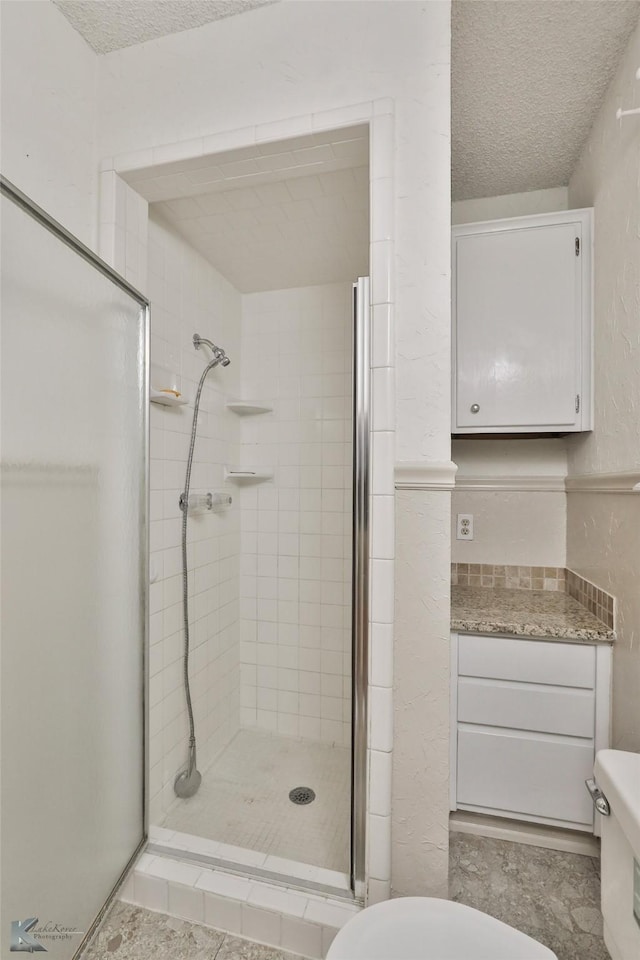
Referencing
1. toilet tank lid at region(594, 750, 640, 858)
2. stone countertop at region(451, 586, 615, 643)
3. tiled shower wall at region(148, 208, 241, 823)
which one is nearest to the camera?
toilet tank lid at region(594, 750, 640, 858)

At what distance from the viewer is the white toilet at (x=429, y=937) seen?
0.93 m

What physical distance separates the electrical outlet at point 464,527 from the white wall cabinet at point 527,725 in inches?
24.4

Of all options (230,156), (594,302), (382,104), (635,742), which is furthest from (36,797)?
(594,302)

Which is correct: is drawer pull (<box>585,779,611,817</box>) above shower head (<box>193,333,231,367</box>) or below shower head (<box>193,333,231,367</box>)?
below

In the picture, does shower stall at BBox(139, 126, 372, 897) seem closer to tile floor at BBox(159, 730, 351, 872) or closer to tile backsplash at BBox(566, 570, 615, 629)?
tile floor at BBox(159, 730, 351, 872)

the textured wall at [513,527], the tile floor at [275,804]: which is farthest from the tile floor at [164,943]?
the textured wall at [513,527]

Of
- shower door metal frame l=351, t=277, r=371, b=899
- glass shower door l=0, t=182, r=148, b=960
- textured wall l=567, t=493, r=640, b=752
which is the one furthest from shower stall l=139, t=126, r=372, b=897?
textured wall l=567, t=493, r=640, b=752

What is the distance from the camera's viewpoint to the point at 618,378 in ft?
5.32

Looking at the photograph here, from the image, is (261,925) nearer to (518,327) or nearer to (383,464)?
(383,464)

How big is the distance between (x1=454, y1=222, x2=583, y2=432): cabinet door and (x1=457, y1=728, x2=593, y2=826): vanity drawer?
1.18 m

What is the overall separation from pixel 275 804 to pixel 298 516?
→ 126 cm

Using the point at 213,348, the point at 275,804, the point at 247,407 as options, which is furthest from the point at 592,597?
the point at 213,348

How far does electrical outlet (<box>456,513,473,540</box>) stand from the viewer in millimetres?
2240

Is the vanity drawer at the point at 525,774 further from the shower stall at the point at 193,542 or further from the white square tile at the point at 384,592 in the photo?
the white square tile at the point at 384,592
